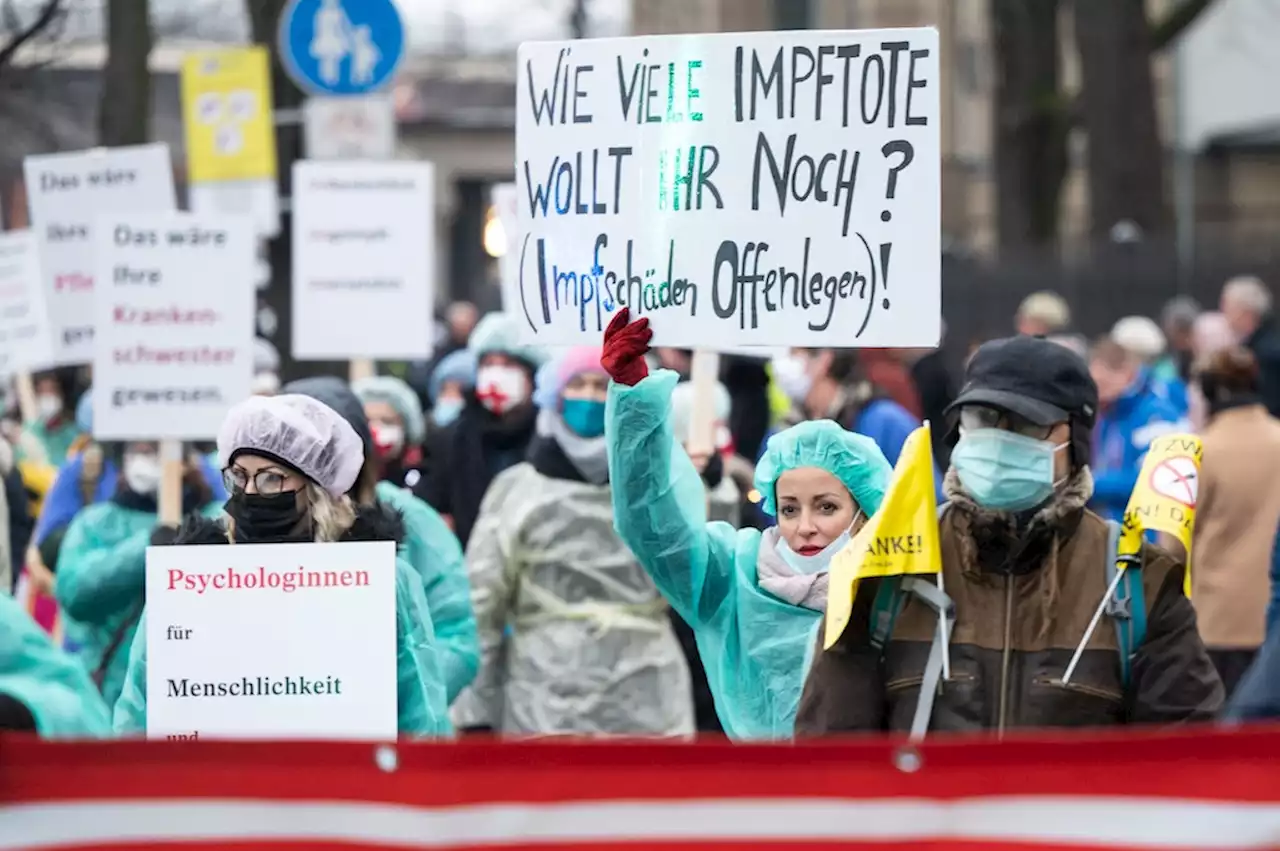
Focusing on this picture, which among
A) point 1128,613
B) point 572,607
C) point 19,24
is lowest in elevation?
point 572,607

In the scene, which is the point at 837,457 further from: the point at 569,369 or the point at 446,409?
the point at 446,409

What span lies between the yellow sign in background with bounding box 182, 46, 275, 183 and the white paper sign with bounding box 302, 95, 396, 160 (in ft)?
3.42

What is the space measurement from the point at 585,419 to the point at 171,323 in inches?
70.0

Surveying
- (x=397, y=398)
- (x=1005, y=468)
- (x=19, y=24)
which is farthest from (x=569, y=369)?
(x=19, y=24)

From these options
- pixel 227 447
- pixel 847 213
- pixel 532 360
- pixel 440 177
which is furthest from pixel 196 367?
pixel 440 177

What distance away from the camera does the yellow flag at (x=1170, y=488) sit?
570cm

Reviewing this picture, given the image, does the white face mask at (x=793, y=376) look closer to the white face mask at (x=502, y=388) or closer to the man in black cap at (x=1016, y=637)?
the white face mask at (x=502, y=388)

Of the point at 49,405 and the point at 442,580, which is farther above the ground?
the point at 49,405

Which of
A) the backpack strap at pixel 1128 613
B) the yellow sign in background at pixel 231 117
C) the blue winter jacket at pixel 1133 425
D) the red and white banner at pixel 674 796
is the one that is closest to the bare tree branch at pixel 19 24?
the yellow sign in background at pixel 231 117

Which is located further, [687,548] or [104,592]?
[104,592]

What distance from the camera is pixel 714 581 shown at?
18.0ft

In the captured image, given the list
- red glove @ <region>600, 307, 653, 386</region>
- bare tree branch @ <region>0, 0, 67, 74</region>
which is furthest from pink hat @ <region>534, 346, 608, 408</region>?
bare tree branch @ <region>0, 0, 67, 74</region>

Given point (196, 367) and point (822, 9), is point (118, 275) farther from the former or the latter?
point (822, 9)

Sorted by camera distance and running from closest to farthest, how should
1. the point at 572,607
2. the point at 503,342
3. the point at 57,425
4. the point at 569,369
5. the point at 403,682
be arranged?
1. the point at 403,682
2. the point at 572,607
3. the point at 569,369
4. the point at 503,342
5. the point at 57,425
